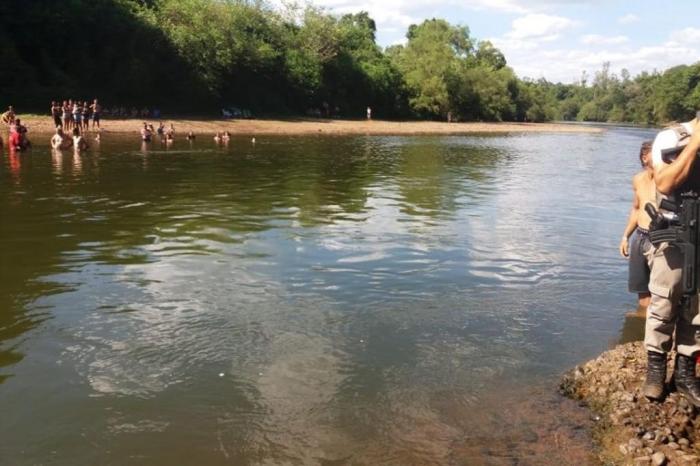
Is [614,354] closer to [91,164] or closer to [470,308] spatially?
[470,308]

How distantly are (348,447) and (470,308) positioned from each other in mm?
3423

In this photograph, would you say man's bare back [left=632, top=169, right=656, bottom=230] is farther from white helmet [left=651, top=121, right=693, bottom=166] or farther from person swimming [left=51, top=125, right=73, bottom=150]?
person swimming [left=51, top=125, right=73, bottom=150]

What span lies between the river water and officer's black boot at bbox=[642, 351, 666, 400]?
1.75 ft

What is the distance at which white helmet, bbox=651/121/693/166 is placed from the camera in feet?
14.5

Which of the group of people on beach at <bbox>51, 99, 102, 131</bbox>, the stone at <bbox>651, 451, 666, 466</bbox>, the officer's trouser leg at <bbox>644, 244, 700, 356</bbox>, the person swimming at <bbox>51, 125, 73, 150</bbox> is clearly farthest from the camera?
the group of people on beach at <bbox>51, 99, 102, 131</bbox>

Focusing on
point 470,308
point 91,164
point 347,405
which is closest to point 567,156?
point 91,164

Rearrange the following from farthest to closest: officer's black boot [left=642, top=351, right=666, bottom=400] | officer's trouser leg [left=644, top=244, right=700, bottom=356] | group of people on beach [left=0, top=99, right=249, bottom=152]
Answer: group of people on beach [left=0, top=99, right=249, bottom=152], officer's black boot [left=642, top=351, right=666, bottom=400], officer's trouser leg [left=644, top=244, right=700, bottom=356]

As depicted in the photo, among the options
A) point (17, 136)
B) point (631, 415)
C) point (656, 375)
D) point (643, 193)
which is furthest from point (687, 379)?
point (17, 136)

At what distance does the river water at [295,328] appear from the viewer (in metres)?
4.54

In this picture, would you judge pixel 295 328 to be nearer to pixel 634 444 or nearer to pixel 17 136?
pixel 634 444

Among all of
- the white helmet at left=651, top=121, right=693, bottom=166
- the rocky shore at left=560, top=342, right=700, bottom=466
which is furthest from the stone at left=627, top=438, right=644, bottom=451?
the white helmet at left=651, top=121, right=693, bottom=166

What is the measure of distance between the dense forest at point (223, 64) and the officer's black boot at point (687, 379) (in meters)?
44.6

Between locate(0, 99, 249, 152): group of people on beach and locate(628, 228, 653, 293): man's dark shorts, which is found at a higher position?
locate(0, 99, 249, 152): group of people on beach

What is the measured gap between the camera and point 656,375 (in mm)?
4672
